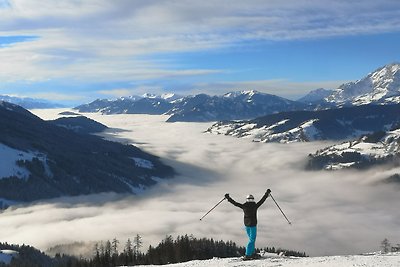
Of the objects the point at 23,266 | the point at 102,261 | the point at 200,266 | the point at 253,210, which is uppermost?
the point at 253,210

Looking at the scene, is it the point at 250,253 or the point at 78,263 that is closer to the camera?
the point at 250,253

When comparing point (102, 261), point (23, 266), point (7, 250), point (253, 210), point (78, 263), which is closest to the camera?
point (253, 210)

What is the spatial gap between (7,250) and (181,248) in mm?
122258

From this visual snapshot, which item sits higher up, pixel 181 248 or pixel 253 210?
pixel 253 210

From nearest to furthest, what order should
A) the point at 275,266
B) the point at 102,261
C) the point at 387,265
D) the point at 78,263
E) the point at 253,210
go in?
1. the point at 387,265
2. the point at 275,266
3. the point at 253,210
4. the point at 102,261
5. the point at 78,263

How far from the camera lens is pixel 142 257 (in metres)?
93.2

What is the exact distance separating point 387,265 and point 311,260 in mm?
4962

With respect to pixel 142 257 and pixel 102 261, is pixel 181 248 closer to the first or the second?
pixel 142 257

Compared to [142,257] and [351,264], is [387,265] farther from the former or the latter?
[142,257]

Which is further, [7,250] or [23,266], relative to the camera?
[7,250]

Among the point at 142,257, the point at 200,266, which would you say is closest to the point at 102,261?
the point at 142,257

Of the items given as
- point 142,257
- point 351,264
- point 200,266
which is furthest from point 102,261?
point 351,264

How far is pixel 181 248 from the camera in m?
92.6

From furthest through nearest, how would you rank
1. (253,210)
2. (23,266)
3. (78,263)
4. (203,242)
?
(23,266)
(203,242)
(78,263)
(253,210)
